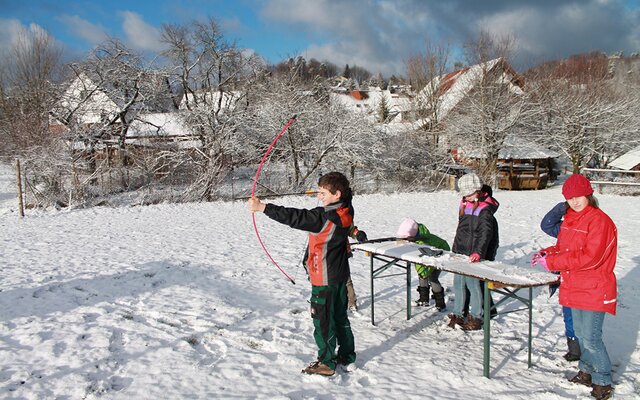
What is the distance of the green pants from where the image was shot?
3676mm

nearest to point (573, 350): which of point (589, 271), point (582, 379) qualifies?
point (582, 379)

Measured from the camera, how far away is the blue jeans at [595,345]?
3.37 m

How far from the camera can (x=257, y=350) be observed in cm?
423

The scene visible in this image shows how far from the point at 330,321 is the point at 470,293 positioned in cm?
184

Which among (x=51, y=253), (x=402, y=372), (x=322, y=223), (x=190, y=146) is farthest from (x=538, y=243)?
(x=190, y=146)

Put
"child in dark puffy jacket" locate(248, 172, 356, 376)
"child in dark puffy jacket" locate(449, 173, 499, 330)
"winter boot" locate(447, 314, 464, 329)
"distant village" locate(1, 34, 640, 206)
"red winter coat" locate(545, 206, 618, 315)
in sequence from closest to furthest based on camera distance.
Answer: "red winter coat" locate(545, 206, 618, 315), "child in dark puffy jacket" locate(248, 172, 356, 376), "child in dark puffy jacket" locate(449, 173, 499, 330), "winter boot" locate(447, 314, 464, 329), "distant village" locate(1, 34, 640, 206)

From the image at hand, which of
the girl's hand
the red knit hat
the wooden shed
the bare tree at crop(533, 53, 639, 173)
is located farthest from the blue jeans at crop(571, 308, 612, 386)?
the bare tree at crop(533, 53, 639, 173)

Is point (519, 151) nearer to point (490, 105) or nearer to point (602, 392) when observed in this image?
point (490, 105)

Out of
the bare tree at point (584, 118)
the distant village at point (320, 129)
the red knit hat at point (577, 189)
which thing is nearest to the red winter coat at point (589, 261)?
the red knit hat at point (577, 189)

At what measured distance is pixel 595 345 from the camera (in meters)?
3.41

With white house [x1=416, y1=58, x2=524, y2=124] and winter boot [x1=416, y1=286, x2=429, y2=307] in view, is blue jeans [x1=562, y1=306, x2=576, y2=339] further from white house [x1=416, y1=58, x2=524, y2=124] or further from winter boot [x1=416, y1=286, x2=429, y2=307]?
white house [x1=416, y1=58, x2=524, y2=124]

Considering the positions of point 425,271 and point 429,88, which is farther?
point 429,88

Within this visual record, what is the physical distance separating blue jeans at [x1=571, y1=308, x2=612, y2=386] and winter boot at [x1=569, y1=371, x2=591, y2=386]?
3.6 inches

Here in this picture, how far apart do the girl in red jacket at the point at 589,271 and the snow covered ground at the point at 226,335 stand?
0.97 feet
